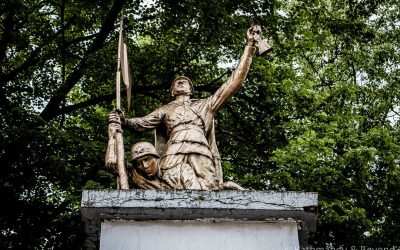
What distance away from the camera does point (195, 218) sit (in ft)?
17.0

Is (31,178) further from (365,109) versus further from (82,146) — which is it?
(365,109)

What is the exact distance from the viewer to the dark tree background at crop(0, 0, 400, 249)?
11344 millimetres

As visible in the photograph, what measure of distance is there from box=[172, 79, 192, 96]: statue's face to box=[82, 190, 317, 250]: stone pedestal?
1.91 m

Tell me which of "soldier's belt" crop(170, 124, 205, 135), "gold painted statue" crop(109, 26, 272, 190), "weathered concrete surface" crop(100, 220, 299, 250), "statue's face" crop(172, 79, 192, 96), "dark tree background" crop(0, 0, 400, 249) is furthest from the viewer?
"dark tree background" crop(0, 0, 400, 249)

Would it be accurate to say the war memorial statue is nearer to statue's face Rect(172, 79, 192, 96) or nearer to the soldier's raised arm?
the soldier's raised arm

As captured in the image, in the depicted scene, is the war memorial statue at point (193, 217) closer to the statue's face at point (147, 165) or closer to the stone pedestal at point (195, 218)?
the stone pedestal at point (195, 218)

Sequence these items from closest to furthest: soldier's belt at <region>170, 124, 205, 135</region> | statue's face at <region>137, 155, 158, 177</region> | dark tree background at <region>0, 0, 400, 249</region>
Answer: statue's face at <region>137, 155, 158, 177</region> → soldier's belt at <region>170, 124, 205, 135</region> → dark tree background at <region>0, 0, 400, 249</region>

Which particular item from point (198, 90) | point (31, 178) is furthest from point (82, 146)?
point (198, 90)

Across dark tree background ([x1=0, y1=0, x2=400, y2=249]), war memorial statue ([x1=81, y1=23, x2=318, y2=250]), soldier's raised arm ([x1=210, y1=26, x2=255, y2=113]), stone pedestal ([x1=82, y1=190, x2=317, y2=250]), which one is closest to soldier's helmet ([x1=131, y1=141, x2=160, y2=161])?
war memorial statue ([x1=81, y1=23, x2=318, y2=250])

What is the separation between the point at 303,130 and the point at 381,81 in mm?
3209

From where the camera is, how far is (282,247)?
5109 mm

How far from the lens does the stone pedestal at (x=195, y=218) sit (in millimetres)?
5055

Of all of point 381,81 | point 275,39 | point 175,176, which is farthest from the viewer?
point 381,81

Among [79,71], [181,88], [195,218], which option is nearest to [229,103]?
[79,71]
